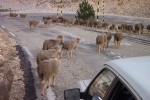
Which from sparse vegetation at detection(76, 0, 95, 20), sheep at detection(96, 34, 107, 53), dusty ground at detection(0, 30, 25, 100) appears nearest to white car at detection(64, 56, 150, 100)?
dusty ground at detection(0, 30, 25, 100)

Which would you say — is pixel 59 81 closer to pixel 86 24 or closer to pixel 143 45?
pixel 143 45

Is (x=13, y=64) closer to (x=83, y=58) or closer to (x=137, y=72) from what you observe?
(x=83, y=58)

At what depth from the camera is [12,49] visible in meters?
17.9

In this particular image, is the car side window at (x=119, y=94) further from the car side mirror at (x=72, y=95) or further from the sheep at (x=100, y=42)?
the sheep at (x=100, y=42)

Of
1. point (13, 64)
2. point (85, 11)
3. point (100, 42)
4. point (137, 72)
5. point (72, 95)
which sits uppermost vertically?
point (137, 72)

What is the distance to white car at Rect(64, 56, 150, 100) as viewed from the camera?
2.73 m

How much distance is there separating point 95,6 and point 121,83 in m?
68.9

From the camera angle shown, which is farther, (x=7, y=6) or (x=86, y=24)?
(x=7, y=6)

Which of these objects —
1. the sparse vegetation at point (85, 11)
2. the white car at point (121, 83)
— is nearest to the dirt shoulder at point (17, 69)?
the white car at point (121, 83)

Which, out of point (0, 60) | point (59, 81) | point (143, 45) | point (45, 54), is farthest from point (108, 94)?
point (143, 45)

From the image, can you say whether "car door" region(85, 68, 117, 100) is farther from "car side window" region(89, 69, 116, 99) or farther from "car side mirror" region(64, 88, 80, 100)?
"car side mirror" region(64, 88, 80, 100)

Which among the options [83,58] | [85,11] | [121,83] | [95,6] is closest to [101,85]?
[121,83]

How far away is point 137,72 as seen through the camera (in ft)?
9.90

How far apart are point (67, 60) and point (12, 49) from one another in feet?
13.6
